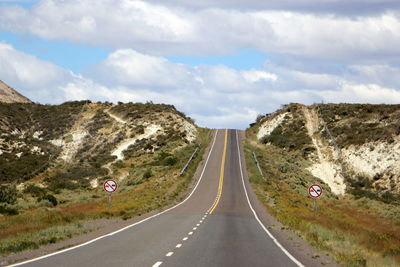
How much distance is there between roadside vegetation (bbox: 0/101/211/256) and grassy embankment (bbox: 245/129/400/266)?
30.6 ft

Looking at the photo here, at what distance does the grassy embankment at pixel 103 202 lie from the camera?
69.1ft

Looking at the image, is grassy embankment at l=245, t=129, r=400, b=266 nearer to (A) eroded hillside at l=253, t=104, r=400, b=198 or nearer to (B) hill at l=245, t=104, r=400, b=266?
(B) hill at l=245, t=104, r=400, b=266

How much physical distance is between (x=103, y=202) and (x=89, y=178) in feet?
81.4

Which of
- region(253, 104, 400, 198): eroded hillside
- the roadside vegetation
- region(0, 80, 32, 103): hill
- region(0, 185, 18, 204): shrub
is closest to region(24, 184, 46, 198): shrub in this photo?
the roadside vegetation

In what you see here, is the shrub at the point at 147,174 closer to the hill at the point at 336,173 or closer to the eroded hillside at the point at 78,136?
the eroded hillside at the point at 78,136

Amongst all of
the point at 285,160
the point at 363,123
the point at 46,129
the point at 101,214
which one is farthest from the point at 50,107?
the point at 101,214

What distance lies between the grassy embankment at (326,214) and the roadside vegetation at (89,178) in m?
9.33

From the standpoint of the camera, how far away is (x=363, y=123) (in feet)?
286

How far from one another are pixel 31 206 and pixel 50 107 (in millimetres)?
73657

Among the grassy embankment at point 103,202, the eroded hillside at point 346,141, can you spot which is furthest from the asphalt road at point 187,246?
the eroded hillside at point 346,141

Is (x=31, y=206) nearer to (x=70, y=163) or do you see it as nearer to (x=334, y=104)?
(x=70, y=163)

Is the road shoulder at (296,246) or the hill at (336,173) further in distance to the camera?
the hill at (336,173)

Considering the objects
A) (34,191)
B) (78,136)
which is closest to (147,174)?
(34,191)

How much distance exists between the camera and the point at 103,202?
41906 mm
